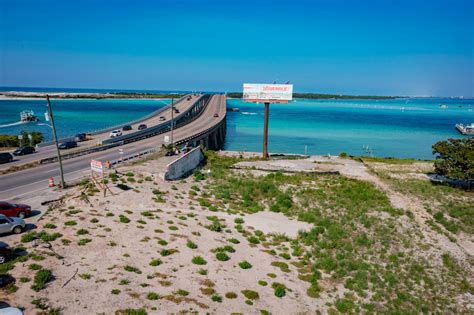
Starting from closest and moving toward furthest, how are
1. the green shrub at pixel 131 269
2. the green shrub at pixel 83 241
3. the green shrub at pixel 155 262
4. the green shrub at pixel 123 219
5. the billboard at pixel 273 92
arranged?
the green shrub at pixel 131 269, the green shrub at pixel 155 262, the green shrub at pixel 83 241, the green shrub at pixel 123 219, the billboard at pixel 273 92

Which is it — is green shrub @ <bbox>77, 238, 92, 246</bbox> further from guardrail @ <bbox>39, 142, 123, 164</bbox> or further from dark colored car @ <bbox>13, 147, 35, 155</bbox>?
dark colored car @ <bbox>13, 147, 35, 155</bbox>

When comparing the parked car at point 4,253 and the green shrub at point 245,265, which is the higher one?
the parked car at point 4,253

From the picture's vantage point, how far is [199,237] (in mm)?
22156

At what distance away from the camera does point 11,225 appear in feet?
62.7

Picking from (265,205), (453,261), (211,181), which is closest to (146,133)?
(211,181)

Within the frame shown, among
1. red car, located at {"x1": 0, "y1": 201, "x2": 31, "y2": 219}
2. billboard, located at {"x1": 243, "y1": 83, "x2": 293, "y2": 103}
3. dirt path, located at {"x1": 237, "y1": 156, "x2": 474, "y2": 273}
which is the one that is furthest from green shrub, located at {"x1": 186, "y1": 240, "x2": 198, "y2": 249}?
billboard, located at {"x1": 243, "y1": 83, "x2": 293, "y2": 103}

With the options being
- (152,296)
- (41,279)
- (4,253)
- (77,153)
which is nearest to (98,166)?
(4,253)

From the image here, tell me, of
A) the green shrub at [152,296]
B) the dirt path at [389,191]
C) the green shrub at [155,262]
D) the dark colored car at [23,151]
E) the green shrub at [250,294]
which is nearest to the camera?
the green shrub at [152,296]

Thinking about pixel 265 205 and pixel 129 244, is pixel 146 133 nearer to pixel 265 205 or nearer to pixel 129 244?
pixel 265 205

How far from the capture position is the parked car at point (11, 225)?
18.8 m

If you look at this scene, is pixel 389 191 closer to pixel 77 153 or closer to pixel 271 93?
pixel 271 93

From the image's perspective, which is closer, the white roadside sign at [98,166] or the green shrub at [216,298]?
the green shrub at [216,298]

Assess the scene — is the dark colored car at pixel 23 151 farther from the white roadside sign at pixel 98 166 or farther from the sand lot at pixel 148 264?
the white roadside sign at pixel 98 166

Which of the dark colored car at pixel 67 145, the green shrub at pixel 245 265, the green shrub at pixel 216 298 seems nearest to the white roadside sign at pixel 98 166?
the green shrub at pixel 245 265
